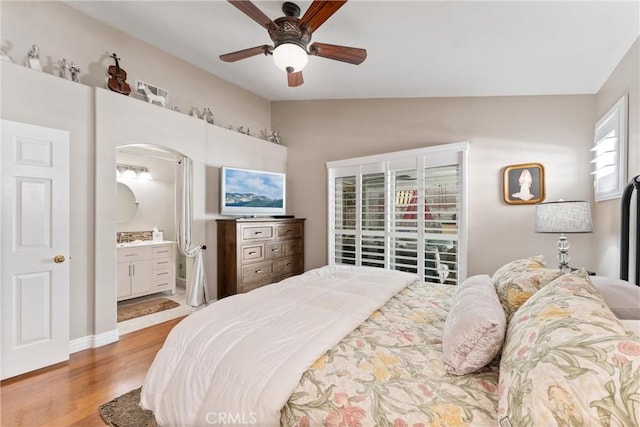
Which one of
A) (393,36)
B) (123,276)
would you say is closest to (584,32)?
(393,36)

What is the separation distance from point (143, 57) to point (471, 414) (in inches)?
167

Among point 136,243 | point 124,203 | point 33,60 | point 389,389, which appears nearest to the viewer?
point 389,389

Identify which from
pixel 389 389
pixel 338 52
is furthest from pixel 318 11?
pixel 389 389

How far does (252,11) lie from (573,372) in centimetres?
244

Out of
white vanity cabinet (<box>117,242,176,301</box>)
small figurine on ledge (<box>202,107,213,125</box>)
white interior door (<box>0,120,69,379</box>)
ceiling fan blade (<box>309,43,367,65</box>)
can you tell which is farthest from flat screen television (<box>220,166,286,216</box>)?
ceiling fan blade (<box>309,43,367,65</box>)

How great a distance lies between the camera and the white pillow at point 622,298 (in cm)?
118

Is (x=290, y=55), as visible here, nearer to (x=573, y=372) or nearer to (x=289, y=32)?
(x=289, y=32)

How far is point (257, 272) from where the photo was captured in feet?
12.9

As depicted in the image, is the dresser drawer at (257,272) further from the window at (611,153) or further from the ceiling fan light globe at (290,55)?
the window at (611,153)

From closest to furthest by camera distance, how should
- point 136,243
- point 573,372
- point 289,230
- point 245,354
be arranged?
point 573,372
point 245,354
point 136,243
point 289,230

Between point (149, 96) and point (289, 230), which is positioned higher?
point (149, 96)

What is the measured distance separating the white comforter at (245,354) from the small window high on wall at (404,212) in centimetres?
202

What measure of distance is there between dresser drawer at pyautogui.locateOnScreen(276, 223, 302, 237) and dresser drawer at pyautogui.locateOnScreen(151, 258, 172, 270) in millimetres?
1845

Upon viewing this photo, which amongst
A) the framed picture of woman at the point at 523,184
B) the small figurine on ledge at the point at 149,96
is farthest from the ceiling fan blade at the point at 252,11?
the framed picture of woman at the point at 523,184
